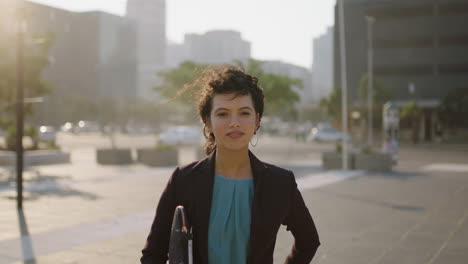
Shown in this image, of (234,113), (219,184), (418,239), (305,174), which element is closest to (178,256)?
(219,184)

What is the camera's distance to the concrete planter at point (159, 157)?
20906 millimetres

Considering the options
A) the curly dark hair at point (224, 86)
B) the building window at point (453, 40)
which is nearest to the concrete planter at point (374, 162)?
the curly dark hair at point (224, 86)

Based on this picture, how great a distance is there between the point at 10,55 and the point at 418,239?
18.2 m

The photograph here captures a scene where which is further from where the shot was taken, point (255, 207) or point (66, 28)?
point (66, 28)

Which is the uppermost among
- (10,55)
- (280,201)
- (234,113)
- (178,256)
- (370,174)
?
(10,55)

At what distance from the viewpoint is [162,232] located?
8.18ft

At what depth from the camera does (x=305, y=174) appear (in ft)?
56.6

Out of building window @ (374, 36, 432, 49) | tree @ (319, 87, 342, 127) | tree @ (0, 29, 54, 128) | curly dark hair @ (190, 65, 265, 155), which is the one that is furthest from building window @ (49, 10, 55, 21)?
curly dark hair @ (190, 65, 265, 155)

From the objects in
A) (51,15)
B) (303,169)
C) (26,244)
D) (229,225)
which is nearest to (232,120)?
(229,225)

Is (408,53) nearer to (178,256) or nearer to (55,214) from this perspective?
(55,214)

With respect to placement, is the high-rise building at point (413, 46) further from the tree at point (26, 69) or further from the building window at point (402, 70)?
the tree at point (26, 69)

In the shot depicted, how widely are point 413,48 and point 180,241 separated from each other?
58.2 m

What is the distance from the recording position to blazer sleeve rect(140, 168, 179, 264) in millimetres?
2477

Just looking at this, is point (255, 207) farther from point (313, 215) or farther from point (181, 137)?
point (181, 137)
